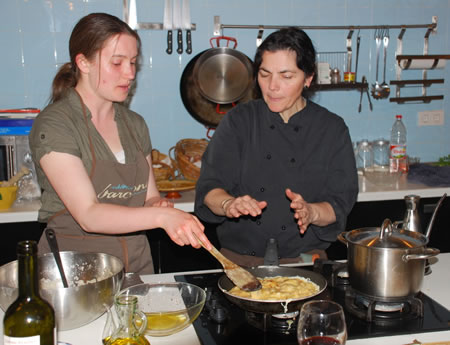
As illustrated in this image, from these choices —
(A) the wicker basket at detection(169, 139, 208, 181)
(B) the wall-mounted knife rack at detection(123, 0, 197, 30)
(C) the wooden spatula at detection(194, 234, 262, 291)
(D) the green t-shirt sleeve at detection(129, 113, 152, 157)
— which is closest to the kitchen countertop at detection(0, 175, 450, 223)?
(A) the wicker basket at detection(169, 139, 208, 181)

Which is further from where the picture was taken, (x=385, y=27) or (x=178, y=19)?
(x=385, y=27)

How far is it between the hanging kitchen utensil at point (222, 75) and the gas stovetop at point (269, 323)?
195cm

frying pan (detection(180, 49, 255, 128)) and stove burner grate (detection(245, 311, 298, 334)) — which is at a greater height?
frying pan (detection(180, 49, 255, 128))

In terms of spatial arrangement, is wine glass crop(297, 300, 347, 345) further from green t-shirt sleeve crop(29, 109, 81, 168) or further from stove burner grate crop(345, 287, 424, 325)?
green t-shirt sleeve crop(29, 109, 81, 168)

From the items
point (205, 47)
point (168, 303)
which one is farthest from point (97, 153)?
point (205, 47)

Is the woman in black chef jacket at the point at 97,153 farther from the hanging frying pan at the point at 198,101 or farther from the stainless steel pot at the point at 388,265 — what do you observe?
the hanging frying pan at the point at 198,101

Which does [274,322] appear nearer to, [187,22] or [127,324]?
[127,324]

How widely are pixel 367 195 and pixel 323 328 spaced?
2.01m

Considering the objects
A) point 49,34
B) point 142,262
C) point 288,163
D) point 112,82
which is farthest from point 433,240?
point 49,34

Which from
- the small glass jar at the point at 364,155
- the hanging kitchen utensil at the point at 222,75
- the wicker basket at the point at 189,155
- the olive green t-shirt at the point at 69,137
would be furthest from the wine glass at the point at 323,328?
the small glass jar at the point at 364,155

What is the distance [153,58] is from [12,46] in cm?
80

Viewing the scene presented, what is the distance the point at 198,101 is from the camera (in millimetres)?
3318

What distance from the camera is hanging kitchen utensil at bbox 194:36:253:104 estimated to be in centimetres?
325

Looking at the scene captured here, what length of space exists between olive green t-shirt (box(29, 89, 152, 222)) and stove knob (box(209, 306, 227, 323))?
549mm
